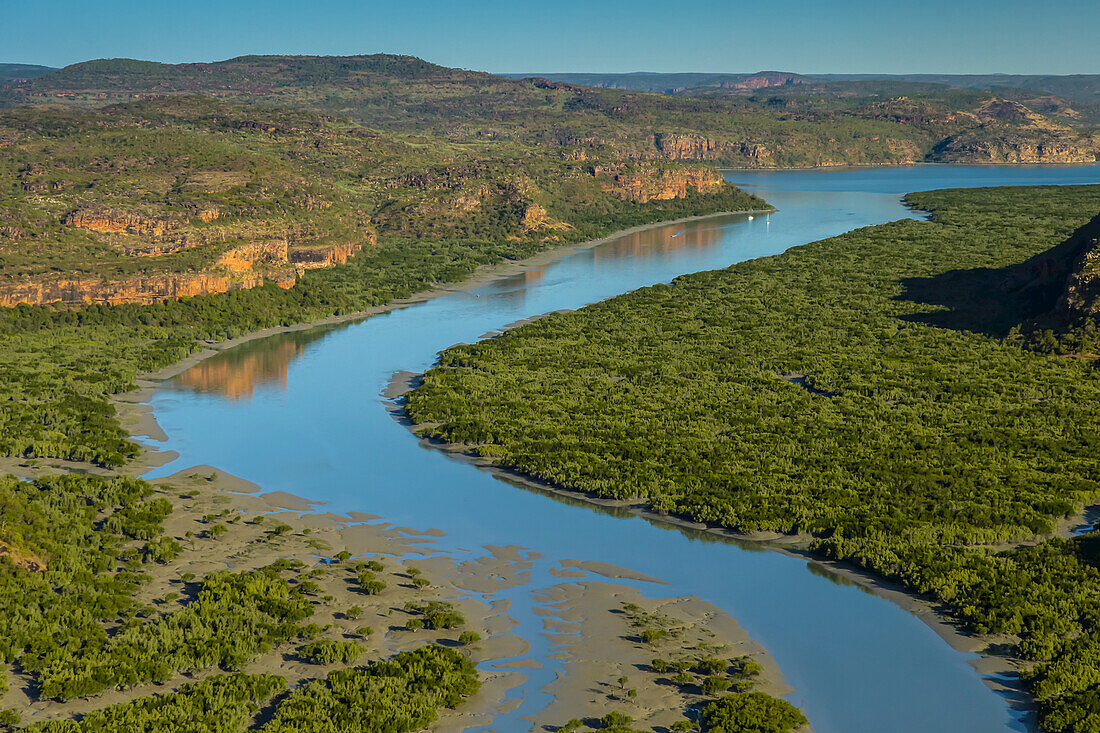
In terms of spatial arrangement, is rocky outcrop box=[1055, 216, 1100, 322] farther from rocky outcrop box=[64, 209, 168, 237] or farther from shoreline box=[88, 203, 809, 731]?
rocky outcrop box=[64, 209, 168, 237]

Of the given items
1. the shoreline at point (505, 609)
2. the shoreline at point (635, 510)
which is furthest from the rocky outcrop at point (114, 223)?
the shoreline at point (505, 609)

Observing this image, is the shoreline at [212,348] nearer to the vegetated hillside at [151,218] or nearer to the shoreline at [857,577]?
the vegetated hillside at [151,218]

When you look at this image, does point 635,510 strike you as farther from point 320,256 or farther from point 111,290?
point 320,256

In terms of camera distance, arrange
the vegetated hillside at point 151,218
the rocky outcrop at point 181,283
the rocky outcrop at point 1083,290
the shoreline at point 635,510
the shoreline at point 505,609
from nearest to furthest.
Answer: the shoreline at point 505,609, the shoreline at point 635,510, the rocky outcrop at point 1083,290, the rocky outcrop at point 181,283, the vegetated hillside at point 151,218

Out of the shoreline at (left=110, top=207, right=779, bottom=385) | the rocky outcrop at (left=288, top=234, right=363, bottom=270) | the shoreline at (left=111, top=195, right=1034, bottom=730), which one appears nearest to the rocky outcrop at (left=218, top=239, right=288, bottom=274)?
the rocky outcrop at (left=288, top=234, right=363, bottom=270)

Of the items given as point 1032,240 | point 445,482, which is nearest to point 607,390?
point 445,482

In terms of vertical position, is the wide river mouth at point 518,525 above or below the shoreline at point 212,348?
below
